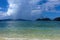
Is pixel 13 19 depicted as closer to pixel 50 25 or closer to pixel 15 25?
pixel 15 25

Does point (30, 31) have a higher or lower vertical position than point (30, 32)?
higher

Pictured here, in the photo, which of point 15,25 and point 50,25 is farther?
point 50,25

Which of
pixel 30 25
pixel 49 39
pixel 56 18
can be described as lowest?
pixel 49 39

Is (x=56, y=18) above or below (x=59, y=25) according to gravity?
below

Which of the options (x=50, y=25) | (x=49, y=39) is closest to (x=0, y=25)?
(x=50, y=25)

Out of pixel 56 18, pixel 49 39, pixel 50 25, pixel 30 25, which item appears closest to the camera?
pixel 49 39

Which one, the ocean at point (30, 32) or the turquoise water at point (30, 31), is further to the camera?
the turquoise water at point (30, 31)

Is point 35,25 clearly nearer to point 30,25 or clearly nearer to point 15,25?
point 30,25

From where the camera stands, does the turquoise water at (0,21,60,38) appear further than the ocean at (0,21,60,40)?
Yes

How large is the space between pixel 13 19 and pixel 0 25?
77.7 inches

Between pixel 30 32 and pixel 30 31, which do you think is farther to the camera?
pixel 30 31

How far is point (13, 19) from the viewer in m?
7.75

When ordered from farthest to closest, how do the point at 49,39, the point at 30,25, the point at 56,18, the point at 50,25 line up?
the point at 50,25 → the point at 30,25 → the point at 56,18 → the point at 49,39

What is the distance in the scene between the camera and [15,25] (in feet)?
30.8
